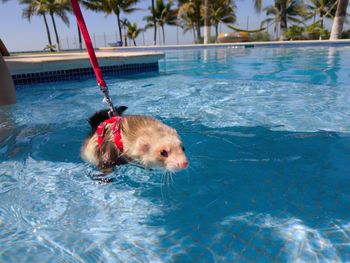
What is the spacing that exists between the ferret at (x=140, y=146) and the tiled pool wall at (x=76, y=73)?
6.30m

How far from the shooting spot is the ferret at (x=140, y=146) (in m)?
2.16

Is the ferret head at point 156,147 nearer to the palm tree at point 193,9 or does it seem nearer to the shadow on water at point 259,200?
the shadow on water at point 259,200

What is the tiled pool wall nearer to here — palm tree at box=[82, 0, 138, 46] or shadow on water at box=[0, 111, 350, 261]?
shadow on water at box=[0, 111, 350, 261]

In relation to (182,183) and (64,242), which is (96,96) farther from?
(64,242)

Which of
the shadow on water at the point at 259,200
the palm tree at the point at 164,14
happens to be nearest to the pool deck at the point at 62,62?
the shadow on water at the point at 259,200

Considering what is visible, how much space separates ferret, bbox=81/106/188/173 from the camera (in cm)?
216

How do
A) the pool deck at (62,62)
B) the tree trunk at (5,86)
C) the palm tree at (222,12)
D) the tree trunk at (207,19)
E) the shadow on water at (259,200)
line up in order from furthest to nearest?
the palm tree at (222,12) → the tree trunk at (207,19) → the pool deck at (62,62) → the tree trunk at (5,86) → the shadow on water at (259,200)

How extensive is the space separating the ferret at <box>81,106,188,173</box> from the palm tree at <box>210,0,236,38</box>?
123ft

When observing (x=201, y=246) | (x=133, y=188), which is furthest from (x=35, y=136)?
(x=201, y=246)

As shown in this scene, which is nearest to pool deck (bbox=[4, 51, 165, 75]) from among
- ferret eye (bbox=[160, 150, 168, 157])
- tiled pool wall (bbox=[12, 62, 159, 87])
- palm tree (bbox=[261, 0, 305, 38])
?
tiled pool wall (bbox=[12, 62, 159, 87])

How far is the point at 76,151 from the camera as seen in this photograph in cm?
382

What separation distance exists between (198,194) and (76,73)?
7661 mm

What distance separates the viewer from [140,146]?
2242 millimetres

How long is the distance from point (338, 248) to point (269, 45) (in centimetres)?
2166
